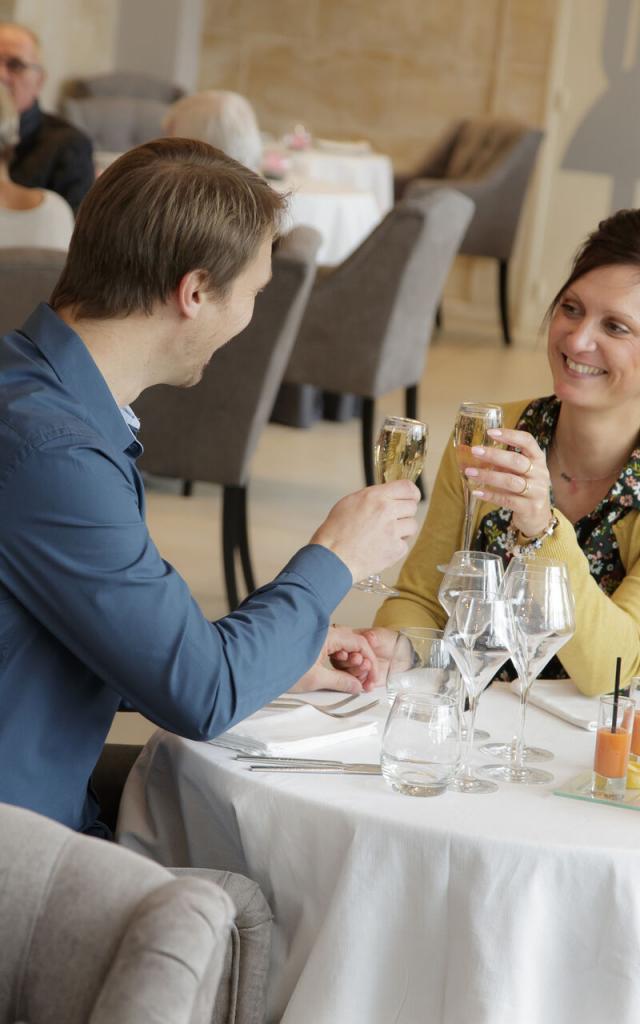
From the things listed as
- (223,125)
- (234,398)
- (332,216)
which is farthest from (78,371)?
(332,216)

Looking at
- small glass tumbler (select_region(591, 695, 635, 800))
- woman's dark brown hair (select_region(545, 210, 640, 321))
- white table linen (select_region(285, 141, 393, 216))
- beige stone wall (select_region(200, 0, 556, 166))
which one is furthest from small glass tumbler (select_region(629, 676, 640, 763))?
beige stone wall (select_region(200, 0, 556, 166))

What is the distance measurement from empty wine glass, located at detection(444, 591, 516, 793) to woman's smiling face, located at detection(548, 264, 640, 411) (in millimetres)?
692

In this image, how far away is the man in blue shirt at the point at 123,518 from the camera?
1.36 meters

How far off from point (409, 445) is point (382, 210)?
6.36 meters

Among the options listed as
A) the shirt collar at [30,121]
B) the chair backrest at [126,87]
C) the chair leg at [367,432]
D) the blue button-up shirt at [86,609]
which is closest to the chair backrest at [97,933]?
the blue button-up shirt at [86,609]

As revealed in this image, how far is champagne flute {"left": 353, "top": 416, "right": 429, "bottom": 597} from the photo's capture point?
71.7 inches

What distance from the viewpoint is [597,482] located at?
7.13 ft

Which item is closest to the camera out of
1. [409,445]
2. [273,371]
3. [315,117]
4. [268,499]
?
[409,445]

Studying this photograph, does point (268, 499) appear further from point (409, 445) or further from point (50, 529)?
point (50, 529)

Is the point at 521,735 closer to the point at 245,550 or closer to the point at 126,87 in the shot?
the point at 245,550

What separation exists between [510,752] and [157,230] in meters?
0.70

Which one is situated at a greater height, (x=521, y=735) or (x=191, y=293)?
(x=191, y=293)

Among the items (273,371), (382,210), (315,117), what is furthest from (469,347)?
(273,371)

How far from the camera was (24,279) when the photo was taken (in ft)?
11.6
